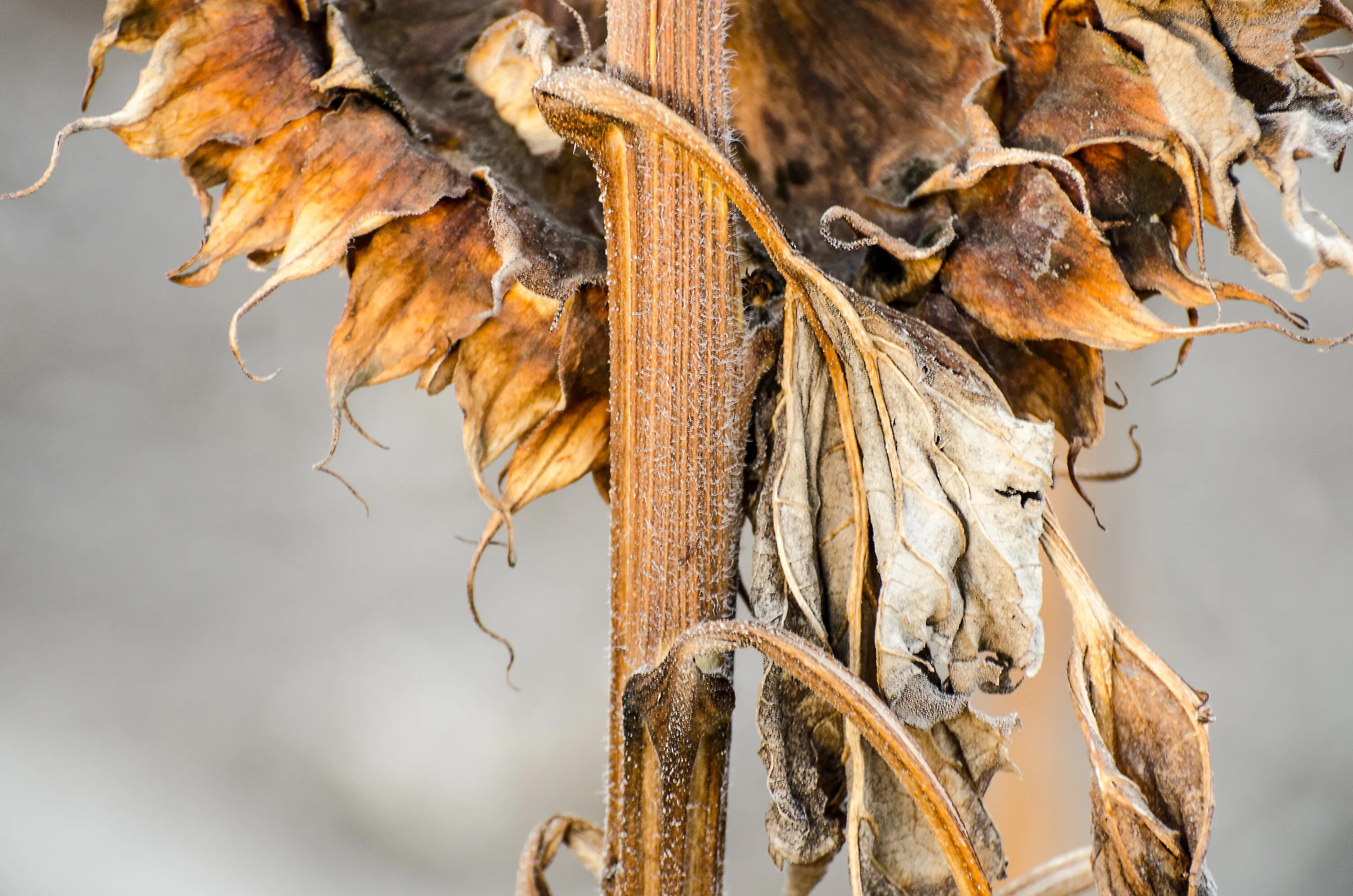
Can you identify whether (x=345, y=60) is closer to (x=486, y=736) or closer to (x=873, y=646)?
(x=873, y=646)

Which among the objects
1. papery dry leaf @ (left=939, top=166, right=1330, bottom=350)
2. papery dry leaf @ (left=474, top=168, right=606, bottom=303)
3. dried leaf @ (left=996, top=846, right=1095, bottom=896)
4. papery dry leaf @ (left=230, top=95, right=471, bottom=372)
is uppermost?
papery dry leaf @ (left=230, top=95, right=471, bottom=372)

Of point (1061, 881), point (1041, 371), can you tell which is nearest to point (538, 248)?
point (1041, 371)

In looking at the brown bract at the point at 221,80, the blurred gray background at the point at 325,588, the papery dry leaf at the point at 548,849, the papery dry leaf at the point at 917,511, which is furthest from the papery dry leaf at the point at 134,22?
the blurred gray background at the point at 325,588

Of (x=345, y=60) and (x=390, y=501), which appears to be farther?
(x=390, y=501)

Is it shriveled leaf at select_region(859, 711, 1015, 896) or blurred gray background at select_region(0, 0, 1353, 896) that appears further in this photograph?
blurred gray background at select_region(0, 0, 1353, 896)

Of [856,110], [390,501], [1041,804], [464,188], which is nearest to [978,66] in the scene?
[856,110]

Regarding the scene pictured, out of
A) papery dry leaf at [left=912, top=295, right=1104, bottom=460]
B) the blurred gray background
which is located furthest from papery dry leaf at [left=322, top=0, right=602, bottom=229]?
the blurred gray background

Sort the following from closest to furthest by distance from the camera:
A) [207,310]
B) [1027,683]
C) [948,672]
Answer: [948,672], [207,310], [1027,683]

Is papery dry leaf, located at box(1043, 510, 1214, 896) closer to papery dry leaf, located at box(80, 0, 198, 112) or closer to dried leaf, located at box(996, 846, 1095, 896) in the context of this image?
dried leaf, located at box(996, 846, 1095, 896)

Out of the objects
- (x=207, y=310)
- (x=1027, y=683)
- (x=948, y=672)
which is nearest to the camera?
(x=948, y=672)
